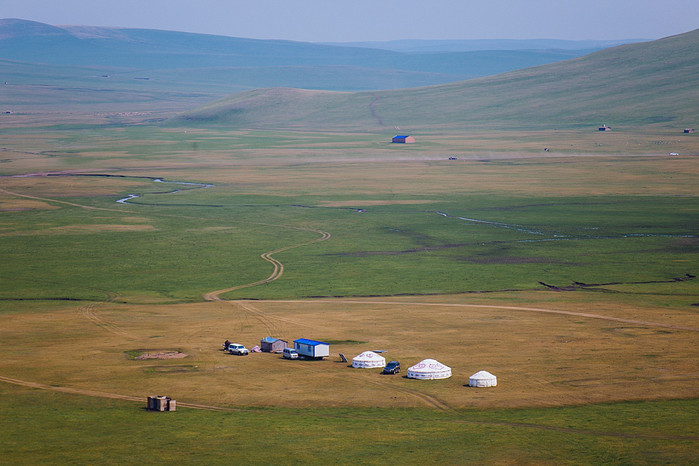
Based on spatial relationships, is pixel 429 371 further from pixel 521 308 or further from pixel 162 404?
pixel 521 308

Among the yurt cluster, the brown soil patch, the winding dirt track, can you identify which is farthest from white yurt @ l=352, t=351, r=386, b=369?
the brown soil patch

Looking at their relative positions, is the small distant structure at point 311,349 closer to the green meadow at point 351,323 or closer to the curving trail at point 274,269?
the green meadow at point 351,323

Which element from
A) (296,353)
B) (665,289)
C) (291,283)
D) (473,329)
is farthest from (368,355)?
(665,289)

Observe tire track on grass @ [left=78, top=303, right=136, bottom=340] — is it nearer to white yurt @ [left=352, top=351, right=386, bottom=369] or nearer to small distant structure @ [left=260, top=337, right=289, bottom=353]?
small distant structure @ [left=260, top=337, right=289, bottom=353]

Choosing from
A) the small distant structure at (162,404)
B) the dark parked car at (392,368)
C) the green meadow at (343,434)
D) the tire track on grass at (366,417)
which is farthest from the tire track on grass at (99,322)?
the dark parked car at (392,368)

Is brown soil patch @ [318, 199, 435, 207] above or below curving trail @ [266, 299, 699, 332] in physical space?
above

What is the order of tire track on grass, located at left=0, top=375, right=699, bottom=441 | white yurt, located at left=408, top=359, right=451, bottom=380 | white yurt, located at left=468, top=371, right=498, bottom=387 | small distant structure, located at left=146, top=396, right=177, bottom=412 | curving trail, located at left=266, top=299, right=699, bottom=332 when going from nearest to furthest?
tire track on grass, located at left=0, top=375, right=699, bottom=441 < small distant structure, located at left=146, top=396, right=177, bottom=412 < white yurt, located at left=468, top=371, right=498, bottom=387 < white yurt, located at left=408, top=359, right=451, bottom=380 < curving trail, located at left=266, top=299, right=699, bottom=332
